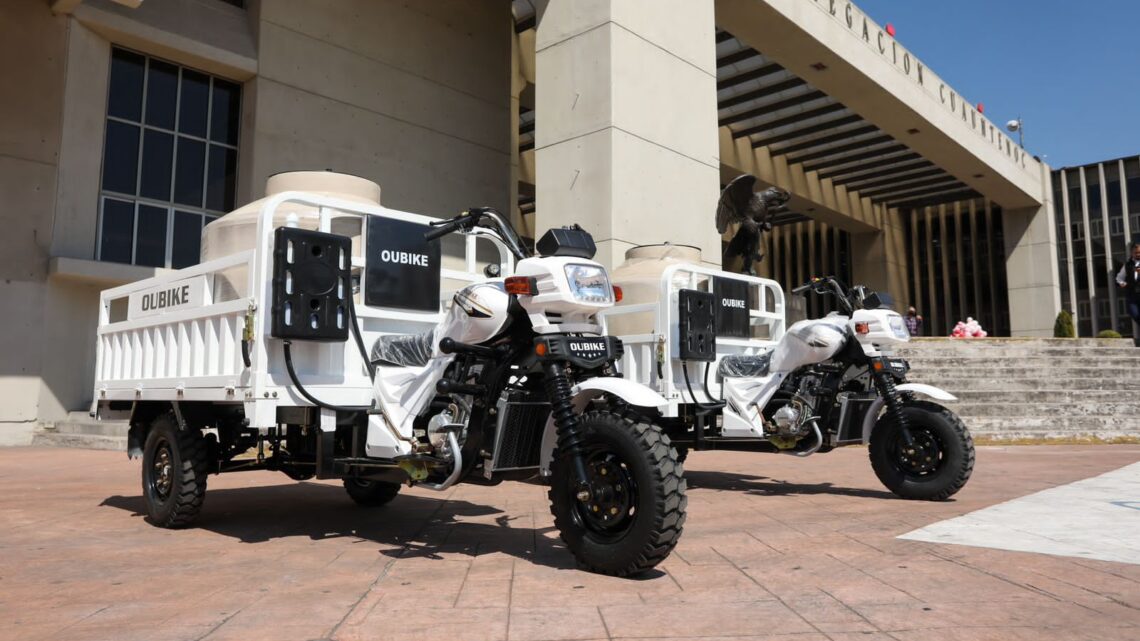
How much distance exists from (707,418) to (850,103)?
14.6 metres

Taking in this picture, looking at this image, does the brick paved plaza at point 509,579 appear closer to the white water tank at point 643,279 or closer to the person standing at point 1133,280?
the white water tank at point 643,279

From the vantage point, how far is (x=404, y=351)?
465 cm

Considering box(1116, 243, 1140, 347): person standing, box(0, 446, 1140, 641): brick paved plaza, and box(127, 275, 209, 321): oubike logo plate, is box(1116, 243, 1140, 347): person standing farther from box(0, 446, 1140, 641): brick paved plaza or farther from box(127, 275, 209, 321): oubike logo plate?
box(127, 275, 209, 321): oubike logo plate

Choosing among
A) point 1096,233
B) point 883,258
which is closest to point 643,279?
point 883,258

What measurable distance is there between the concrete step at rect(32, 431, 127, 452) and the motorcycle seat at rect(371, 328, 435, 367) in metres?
8.00

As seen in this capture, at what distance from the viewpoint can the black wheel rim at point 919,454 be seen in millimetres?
5766

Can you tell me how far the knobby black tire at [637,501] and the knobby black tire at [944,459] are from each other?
307cm

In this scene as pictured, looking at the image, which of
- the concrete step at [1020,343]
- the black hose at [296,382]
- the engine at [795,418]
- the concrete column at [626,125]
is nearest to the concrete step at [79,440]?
the concrete column at [626,125]

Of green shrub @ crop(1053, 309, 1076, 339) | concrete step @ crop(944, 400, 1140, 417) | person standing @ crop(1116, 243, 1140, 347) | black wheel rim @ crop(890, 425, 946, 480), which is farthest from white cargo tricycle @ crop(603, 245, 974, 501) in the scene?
green shrub @ crop(1053, 309, 1076, 339)

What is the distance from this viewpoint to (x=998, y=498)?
5.77 meters

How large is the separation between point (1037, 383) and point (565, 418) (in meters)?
11.7

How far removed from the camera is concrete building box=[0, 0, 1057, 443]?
11234 mm

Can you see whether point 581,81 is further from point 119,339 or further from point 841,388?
point 119,339

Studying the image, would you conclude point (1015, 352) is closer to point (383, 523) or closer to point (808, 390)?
point (808, 390)
